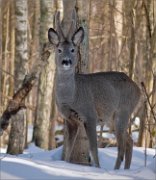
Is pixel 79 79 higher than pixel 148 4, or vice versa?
pixel 148 4

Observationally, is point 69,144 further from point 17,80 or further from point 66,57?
point 17,80

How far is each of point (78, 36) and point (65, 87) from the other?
0.74 meters

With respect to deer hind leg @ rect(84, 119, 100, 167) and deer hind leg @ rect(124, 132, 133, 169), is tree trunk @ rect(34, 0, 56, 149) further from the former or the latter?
deer hind leg @ rect(84, 119, 100, 167)

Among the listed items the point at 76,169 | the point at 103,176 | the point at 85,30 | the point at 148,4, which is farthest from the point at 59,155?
the point at 148,4

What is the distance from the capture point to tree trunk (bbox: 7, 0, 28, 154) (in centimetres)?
1098

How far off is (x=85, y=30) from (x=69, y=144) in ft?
5.64

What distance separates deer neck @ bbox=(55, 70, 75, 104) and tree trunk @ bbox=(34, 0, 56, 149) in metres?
5.48

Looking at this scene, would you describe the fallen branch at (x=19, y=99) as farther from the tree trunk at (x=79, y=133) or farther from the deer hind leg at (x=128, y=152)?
the deer hind leg at (x=128, y=152)

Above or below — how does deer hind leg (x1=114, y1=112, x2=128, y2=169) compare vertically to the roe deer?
below

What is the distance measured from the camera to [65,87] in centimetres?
838

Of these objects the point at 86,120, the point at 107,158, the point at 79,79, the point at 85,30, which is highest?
the point at 85,30

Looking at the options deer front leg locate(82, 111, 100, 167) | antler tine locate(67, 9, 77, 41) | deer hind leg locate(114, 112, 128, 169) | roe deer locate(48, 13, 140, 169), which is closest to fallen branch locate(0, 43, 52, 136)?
roe deer locate(48, 13, 140, 169)

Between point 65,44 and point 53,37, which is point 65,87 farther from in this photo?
point 53,37

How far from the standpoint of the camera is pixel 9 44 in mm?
24922
